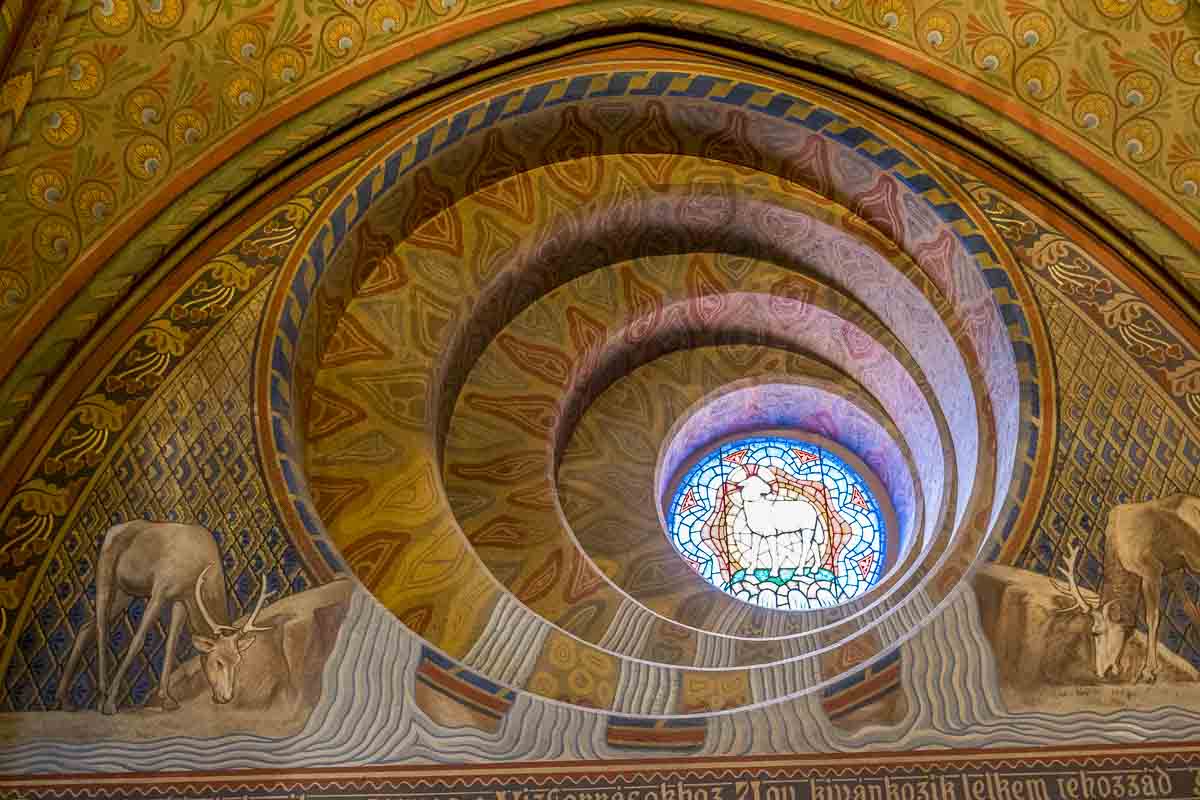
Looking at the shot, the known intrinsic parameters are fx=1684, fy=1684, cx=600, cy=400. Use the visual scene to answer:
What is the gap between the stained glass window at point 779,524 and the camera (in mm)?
11633

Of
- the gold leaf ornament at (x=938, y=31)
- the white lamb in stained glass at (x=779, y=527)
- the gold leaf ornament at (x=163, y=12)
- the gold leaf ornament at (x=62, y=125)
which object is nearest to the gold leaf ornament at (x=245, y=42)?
the gold leaf ornament at (x=163, y=12)

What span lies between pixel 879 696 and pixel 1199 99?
3968 mm

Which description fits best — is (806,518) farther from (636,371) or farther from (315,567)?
(315,567)

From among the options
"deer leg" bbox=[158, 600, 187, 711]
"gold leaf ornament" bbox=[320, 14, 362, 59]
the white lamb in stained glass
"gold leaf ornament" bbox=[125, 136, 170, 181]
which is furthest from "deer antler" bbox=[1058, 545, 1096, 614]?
"gold leaf ornament" bbox=[125, 136, 170, 181]

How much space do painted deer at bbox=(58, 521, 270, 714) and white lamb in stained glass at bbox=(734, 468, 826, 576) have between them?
4.03 m

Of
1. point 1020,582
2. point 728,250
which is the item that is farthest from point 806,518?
point 1020,582

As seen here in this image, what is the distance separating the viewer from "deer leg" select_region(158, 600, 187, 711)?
8.68 metres

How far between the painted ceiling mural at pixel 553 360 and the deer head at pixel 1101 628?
0.06 feet

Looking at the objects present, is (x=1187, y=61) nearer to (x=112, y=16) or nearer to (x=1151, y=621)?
(x=1151, y=621)

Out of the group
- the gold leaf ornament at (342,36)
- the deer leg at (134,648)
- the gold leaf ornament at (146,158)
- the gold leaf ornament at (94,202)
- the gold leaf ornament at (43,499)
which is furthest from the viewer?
the gold leaf ornament at (342,36)

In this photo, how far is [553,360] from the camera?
11133 millimetres

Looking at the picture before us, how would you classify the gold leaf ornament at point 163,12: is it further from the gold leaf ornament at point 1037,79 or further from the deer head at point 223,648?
the gold leaf ornament at point 1037,79

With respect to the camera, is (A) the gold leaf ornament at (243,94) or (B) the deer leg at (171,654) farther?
(A) the gold leaf ornament at (243,94)

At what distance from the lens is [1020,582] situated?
9086 millimetres
